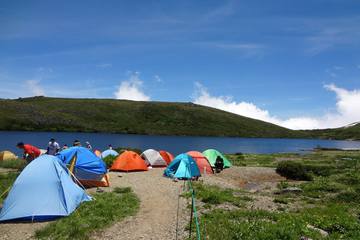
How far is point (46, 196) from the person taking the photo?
51.9ft

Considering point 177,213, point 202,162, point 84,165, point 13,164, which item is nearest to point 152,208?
point 177,213

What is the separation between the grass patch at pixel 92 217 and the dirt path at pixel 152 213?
498mm

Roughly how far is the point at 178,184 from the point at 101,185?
5.86m

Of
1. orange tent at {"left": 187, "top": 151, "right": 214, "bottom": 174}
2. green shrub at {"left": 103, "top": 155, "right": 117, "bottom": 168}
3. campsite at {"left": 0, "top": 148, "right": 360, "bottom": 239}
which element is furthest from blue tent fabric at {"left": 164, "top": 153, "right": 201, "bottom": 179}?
green shrub at {"left": 103, "top": 155, "right": 117, "bottom": 168}

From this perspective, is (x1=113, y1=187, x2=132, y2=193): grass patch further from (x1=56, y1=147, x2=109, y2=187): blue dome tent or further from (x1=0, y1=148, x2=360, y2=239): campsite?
(x1=56, y1=147, x2=109, y2=187): blue dome tent

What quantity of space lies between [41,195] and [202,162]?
2147cm

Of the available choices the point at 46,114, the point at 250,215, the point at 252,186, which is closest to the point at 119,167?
the point at 252,186

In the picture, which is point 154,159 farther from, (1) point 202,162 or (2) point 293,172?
(2) point 293,172

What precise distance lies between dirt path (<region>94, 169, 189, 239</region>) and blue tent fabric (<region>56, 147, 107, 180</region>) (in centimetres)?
243

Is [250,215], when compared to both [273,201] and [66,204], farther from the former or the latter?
[66,204]

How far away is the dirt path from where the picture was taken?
1355cm

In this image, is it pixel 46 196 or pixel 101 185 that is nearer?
pixel 46 196

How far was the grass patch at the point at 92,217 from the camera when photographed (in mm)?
13188

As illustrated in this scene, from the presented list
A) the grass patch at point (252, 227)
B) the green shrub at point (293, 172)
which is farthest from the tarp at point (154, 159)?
the grass patch at point (252, 227)
